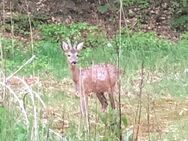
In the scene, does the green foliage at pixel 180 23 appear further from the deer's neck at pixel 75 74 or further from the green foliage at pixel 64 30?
the deer's neck at pixel 75 74

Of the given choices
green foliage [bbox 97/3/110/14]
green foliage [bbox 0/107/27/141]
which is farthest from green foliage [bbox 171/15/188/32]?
green foliage [bbox 0/107/27/141]

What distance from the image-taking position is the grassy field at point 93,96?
12.7 feet

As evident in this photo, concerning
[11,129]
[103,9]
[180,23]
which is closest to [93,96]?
[11,129]

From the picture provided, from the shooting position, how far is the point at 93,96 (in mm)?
9242

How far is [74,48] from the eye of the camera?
8859 millimetres

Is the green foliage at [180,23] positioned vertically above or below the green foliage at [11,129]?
below

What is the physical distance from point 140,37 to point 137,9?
3639 mm

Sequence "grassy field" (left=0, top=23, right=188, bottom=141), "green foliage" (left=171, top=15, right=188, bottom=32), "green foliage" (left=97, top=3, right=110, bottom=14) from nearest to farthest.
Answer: "grassy field" (left=0, top=23, right=188, bottom=141) → "green foliage" (left=171, top=15, right=188, bottom=32) → "green foliage" (left=97, top=3, right=110, bottom=14)

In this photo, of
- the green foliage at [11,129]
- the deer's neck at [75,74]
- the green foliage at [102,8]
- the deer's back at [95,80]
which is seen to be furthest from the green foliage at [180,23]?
the green foliage at [11,129]

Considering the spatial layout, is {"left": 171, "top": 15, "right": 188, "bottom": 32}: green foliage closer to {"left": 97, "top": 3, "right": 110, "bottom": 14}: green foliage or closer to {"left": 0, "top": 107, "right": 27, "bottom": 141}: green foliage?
{"left": 97, "top": 3, "right": 110, "bottom": 14}: green foliage

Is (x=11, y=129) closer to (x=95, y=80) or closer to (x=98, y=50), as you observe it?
A: (x=95, y=80)

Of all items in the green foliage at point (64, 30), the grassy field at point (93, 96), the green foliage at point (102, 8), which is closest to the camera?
the grassy field at point (93, 96)

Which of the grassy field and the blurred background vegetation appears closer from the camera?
the grassy field

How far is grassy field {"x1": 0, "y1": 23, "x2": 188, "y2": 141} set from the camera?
3876mm
